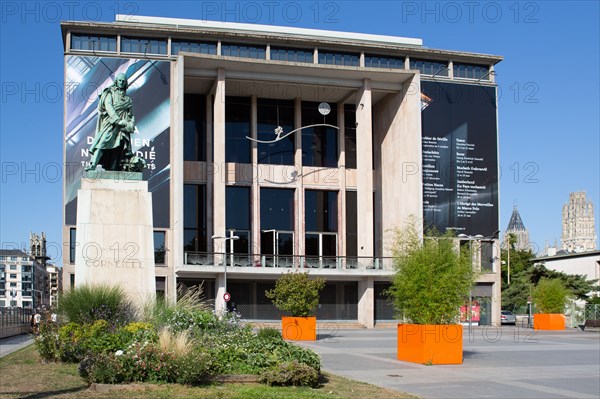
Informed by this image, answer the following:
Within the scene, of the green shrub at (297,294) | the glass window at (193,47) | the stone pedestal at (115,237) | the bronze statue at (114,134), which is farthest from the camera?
the glass window at (193,47)

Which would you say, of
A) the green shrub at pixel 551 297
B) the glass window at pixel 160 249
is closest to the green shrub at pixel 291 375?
the glass window at pixel 160 249

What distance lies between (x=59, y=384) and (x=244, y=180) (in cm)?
4202

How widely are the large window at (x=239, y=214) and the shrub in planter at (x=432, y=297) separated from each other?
32401 mm

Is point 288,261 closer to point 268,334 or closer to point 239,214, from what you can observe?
point 239,214

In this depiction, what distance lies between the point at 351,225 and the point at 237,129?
38.0ft

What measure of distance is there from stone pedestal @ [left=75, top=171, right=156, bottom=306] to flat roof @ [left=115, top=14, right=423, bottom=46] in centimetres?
3746

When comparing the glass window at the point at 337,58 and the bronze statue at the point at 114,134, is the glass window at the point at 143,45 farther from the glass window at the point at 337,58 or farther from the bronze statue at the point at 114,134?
the bronze statue at the point at 114,134

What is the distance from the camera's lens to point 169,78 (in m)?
52.1

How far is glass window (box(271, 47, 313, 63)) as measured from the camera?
58406 mm

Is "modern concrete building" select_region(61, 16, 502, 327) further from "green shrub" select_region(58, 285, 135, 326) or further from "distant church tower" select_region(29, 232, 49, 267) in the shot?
"distant church tower" select_region(29, 232, 49, 267)

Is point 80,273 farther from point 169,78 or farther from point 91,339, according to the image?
point 169,78

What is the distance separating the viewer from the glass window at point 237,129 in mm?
55938

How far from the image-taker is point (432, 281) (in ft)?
72.5

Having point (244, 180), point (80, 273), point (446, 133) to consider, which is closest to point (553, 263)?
point (446, 133)
